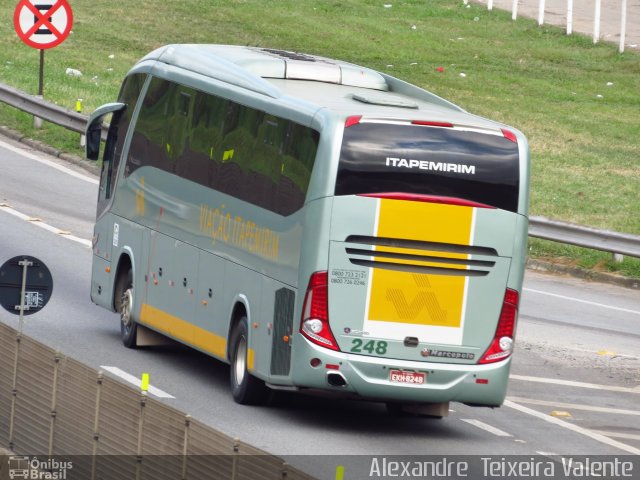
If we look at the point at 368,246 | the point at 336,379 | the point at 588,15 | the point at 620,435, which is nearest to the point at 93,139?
the point at 368,246

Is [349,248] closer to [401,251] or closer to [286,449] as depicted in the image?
[401,251]

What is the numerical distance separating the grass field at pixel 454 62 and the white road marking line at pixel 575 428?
12.8m

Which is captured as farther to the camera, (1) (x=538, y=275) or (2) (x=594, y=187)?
(2) (x=594, y=187)

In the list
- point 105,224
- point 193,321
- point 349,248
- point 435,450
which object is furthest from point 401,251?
point 105,224

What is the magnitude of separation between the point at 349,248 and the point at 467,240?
113 centimetres

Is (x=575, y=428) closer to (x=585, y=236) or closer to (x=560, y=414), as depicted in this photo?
(x=560, y=414)

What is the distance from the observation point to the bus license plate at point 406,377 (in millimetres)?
15203

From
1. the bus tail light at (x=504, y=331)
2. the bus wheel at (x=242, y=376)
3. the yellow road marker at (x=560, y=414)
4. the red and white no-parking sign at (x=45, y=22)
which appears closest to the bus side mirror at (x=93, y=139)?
the bus wheel at (x=242, y=376)

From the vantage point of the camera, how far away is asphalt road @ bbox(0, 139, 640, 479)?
1546 centimetres

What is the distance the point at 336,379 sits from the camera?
1516 centimetres

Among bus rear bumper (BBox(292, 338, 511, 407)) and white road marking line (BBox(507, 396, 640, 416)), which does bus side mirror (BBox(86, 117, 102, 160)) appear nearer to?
white road marking line (BBox(507, 396, 640, 416))

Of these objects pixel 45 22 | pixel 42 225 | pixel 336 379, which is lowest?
pixel 42 225

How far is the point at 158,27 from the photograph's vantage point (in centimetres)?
4869

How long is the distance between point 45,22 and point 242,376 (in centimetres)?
1724
